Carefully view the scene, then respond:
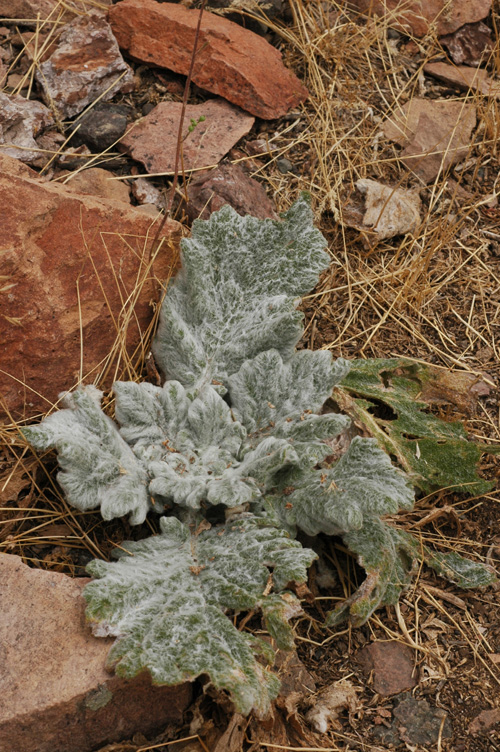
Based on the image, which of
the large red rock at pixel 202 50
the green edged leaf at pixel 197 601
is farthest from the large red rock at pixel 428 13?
the green edged leaf at pixel 197 601

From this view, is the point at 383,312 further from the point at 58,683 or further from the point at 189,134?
the point at 58,683

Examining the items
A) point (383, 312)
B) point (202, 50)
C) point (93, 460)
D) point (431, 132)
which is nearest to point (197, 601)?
point (93, 460)

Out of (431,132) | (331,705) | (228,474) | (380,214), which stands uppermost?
(431,132)

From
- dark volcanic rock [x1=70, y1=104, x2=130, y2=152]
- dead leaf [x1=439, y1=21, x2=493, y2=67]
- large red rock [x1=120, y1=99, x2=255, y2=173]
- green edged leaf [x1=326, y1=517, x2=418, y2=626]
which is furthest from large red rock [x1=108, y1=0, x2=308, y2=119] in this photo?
green edged leaf [x1=326, y1=517, x2=418, y2=626]

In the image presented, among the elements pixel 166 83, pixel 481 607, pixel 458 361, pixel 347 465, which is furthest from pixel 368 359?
pixel 166 83

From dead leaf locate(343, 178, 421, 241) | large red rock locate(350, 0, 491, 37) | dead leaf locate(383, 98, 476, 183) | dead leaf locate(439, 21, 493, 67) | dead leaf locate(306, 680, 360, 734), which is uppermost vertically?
large red rock locate(350, 0, 491, 37)

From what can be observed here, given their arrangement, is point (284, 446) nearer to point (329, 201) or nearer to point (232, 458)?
point (232, 458)

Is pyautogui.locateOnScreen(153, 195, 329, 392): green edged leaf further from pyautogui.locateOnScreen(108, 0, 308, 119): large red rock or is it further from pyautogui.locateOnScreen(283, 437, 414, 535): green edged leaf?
pyautogui.locateOnScreen(108, 0, 308, 119): large red rock

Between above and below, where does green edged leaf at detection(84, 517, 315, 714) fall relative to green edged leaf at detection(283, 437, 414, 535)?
below
